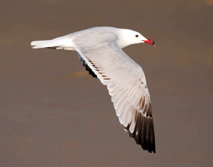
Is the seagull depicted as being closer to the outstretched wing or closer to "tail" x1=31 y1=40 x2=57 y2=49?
the outstretched wing

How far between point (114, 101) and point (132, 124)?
0.29 meters

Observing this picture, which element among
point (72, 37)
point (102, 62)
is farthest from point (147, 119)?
point (72, 37)

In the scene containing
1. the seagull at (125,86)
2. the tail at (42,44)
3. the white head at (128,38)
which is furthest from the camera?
the white head at (128,38)

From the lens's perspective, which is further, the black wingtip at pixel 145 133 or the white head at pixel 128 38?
the white head at pixel 128 38

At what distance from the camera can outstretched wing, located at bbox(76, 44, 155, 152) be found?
6.72m

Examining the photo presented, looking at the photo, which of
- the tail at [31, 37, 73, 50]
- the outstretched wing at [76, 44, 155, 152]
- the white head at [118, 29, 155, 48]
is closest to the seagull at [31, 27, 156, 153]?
the outstretched wing at [76, 44, 155, 152]

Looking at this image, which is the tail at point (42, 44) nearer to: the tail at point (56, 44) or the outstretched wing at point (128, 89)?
the tail at point (56, 44)

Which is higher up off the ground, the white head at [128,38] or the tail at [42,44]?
the tail at [42,44]

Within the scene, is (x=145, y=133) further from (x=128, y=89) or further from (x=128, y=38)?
(x=128, y=38)

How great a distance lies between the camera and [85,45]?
722cm

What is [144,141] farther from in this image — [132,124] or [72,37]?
[72,37]

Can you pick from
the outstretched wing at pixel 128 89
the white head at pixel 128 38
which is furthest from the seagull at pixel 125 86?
the white head at pixel 128 38

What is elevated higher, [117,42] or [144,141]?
[117,42]

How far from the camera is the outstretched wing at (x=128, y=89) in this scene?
6719mm
